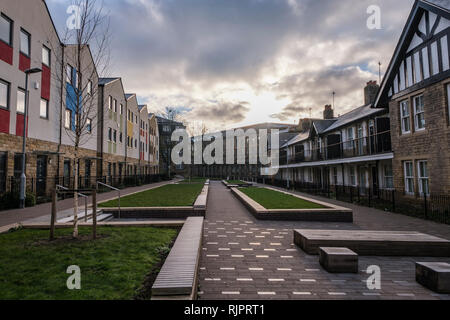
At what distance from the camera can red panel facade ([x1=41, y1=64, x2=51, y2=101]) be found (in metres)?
15.5

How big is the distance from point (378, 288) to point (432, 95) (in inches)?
476

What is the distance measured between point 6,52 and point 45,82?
3.11m

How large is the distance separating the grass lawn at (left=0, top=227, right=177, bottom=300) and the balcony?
15.4m

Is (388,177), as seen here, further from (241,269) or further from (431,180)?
(241,269)

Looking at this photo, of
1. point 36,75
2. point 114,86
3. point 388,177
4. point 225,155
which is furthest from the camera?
point 225,155

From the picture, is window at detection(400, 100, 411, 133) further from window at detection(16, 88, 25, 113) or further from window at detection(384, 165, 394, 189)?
window at detection(16, 88, 25, 113)

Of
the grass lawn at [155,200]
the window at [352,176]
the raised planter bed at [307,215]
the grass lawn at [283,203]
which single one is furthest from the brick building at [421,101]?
the grass lawn at [155,200]

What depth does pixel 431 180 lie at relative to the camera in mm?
12289

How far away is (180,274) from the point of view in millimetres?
3645

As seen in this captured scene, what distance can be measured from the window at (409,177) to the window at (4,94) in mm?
21247

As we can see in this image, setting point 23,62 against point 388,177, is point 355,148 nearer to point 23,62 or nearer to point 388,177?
point 388,177

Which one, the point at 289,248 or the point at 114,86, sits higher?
the point at 114,86

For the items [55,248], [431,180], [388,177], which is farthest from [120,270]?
[388,177]
